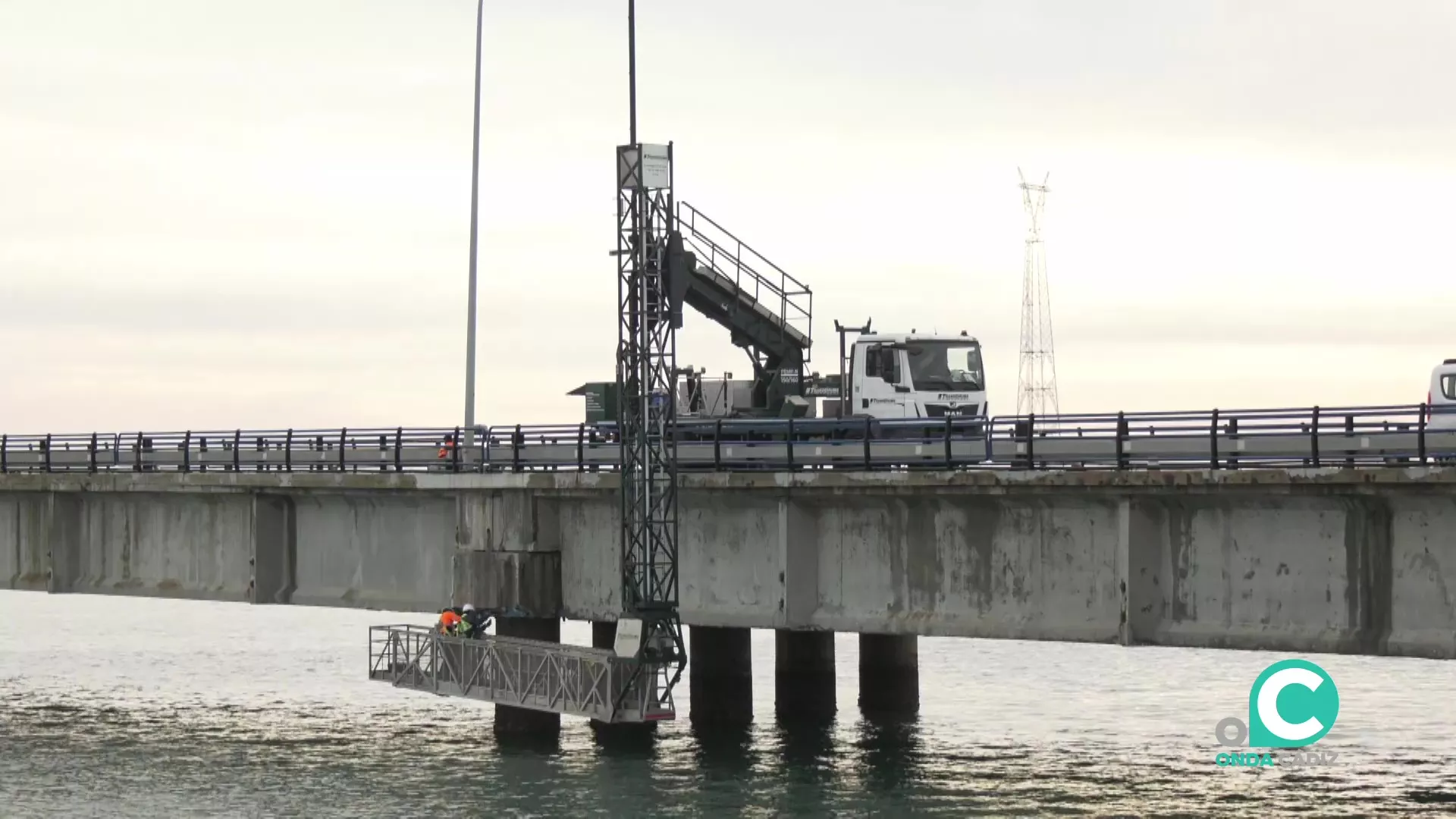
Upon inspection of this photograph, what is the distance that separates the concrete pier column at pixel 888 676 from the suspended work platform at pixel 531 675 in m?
13.1

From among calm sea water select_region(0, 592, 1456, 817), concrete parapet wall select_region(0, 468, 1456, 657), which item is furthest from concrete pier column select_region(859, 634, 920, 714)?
concrete parapet wall select_region(0, 468, 1456, 657)

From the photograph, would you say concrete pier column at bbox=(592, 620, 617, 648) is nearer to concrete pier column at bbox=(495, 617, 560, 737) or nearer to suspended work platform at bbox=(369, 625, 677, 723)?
concrete pier column at bbox=(495, 617, 560, 737)

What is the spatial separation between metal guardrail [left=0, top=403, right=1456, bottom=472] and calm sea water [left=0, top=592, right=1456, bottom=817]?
6470 millimetres

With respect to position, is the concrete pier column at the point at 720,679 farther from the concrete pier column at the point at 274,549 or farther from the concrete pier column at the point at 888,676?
the concrete pier column at the point at 274,549

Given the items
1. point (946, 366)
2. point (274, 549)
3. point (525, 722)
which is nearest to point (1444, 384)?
point (946, 366)

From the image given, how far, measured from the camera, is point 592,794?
38625 mm

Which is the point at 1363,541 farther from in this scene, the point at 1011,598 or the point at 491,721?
the point at 491,721

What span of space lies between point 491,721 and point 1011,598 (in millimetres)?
19483

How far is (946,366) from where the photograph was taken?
48.3 metres

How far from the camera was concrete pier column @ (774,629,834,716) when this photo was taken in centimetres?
5194

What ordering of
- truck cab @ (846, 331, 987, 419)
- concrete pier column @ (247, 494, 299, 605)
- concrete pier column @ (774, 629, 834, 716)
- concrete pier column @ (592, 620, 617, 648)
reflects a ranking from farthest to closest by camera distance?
concrete pier column @ (592, 620, 617, 648), concrete pier column @ (774, 629, 834, 716), concrete pier column @ (247, 494, 299, 605), truck cab @ (846, 331, 987, 419)

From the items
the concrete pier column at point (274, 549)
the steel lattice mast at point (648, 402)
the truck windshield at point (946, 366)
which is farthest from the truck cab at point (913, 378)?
the concrete pier column at point (274, 549)

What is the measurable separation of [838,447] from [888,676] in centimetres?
1587

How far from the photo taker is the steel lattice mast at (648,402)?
40750 mm
